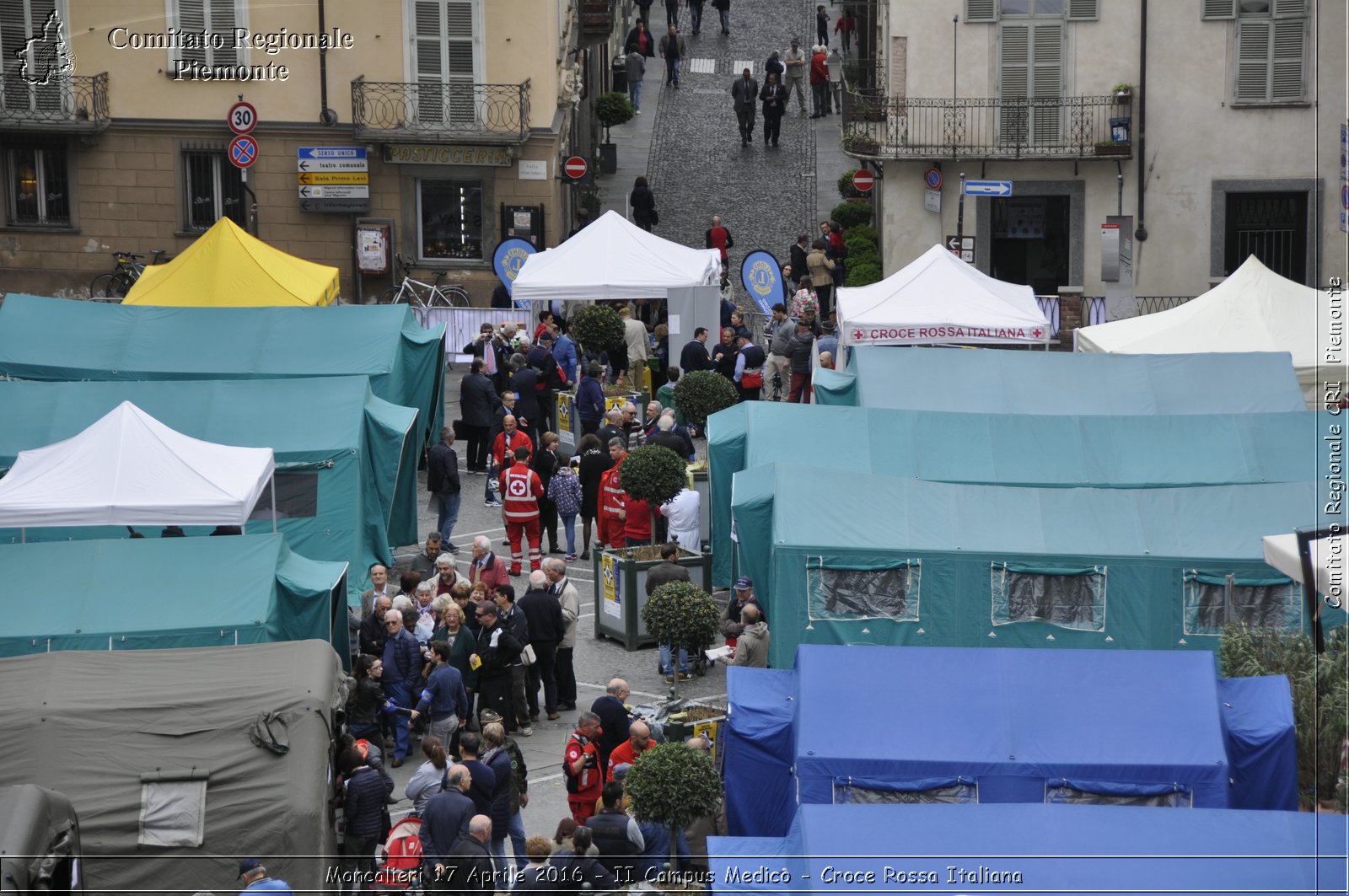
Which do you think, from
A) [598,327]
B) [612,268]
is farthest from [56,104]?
[598,327]

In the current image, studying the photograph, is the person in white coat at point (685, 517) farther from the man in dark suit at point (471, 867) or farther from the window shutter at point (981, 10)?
the window shutter at point (981, 10)

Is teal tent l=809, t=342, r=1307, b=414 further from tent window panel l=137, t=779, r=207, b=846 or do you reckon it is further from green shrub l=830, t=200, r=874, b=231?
green shrub l=830, t=200, r=874, b=231

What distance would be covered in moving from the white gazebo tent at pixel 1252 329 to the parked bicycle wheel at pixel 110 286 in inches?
676

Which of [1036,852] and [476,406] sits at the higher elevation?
[476,406]

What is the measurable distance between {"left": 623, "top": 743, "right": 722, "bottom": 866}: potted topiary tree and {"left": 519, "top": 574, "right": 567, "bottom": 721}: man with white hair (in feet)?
11.9

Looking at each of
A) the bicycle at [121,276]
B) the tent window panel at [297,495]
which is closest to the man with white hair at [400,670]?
the tent window panel at [297,495]

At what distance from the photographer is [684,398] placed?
71.8 ft

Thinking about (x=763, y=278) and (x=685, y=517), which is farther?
(x=763, y=278)

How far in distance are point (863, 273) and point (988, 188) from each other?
108 inches

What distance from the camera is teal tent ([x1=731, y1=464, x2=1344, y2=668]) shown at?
1533cm

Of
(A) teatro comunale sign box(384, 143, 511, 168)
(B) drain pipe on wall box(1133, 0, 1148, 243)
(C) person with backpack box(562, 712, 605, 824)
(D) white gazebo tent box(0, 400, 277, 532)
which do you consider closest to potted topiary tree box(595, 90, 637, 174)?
(A) teatro comunale sign box(384, 143, 511, 168)

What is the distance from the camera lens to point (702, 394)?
21828mm

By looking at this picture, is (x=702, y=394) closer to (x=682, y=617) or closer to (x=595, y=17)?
(x=682, y=617)

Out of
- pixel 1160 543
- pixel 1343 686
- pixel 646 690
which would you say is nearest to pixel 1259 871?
pixel 1343 686
